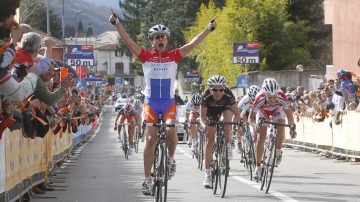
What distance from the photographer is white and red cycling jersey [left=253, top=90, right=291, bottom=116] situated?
15.0 m

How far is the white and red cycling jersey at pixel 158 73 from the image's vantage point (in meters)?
12.6

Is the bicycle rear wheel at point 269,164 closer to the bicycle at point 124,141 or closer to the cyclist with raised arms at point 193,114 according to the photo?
the cyclist with raised arms at point 193,114

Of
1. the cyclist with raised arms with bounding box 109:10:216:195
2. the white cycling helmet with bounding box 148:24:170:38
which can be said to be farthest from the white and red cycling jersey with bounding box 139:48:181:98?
the white cycling helmet with bounding box 148:24:170:38

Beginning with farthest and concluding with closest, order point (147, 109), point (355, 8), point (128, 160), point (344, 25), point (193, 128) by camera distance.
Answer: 1. point (344, 25)
2. point (355, 8)
3. point (128, 160)
4. point (193, 128)
5. point (147, 109)

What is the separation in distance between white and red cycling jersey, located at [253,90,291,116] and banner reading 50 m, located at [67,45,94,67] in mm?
33490

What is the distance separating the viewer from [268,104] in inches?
602

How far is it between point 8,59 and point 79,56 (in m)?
41.5

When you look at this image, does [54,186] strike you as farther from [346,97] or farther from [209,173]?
[346,97]

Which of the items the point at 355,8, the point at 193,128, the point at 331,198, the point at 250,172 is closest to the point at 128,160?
the point at 193,128

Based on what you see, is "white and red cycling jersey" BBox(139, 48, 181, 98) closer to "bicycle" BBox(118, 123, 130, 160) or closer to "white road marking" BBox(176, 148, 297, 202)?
"white road marking" BBox(176, 148, 297, 202)

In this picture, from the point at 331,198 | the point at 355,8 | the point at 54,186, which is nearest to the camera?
the point at 331,198

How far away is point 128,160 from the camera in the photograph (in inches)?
984

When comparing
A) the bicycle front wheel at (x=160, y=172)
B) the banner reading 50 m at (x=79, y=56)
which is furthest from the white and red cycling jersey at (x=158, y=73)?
the banner reading 50 m at (x=79, y=56)

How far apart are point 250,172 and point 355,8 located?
93.5 ft
